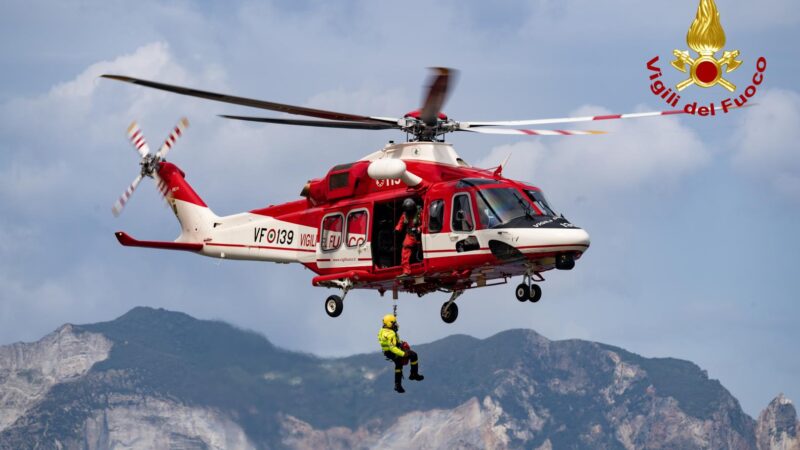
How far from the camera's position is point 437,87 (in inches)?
1837

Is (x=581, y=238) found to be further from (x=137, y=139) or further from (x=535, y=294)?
(x=137, y=139)

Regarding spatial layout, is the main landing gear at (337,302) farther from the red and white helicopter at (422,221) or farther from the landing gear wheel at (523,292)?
the landing gear wheel at (523,292)

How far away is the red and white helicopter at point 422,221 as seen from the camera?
159 feet

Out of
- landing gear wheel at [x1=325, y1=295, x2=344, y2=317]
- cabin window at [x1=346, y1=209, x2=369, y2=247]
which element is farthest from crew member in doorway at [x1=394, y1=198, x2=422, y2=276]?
landing gear wheel at [x1=325, y1=295, x2=344, y2=317]

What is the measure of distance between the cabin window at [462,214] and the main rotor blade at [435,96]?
313 cm

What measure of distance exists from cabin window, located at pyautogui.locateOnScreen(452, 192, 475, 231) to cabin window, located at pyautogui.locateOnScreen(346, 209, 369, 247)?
400 centimetres

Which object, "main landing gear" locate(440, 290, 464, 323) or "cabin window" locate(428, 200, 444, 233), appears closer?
"cabin window" locate(428, 200, 444, 233)

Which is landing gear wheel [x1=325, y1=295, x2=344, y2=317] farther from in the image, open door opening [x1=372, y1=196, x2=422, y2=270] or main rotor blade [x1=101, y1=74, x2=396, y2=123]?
main rotor blade [x1=101, y1=74, x2=396, y2=123]

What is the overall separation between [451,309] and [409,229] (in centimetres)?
342

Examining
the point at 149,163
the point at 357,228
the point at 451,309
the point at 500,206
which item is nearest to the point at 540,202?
the point at 500,206

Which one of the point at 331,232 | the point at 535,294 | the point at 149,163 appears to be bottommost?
the point at 535,294

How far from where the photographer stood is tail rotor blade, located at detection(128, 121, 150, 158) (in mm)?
61906

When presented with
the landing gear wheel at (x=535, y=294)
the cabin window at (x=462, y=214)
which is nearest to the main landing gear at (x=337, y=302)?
the cabin window at (x=462, y=214)

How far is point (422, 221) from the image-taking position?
50.8m
